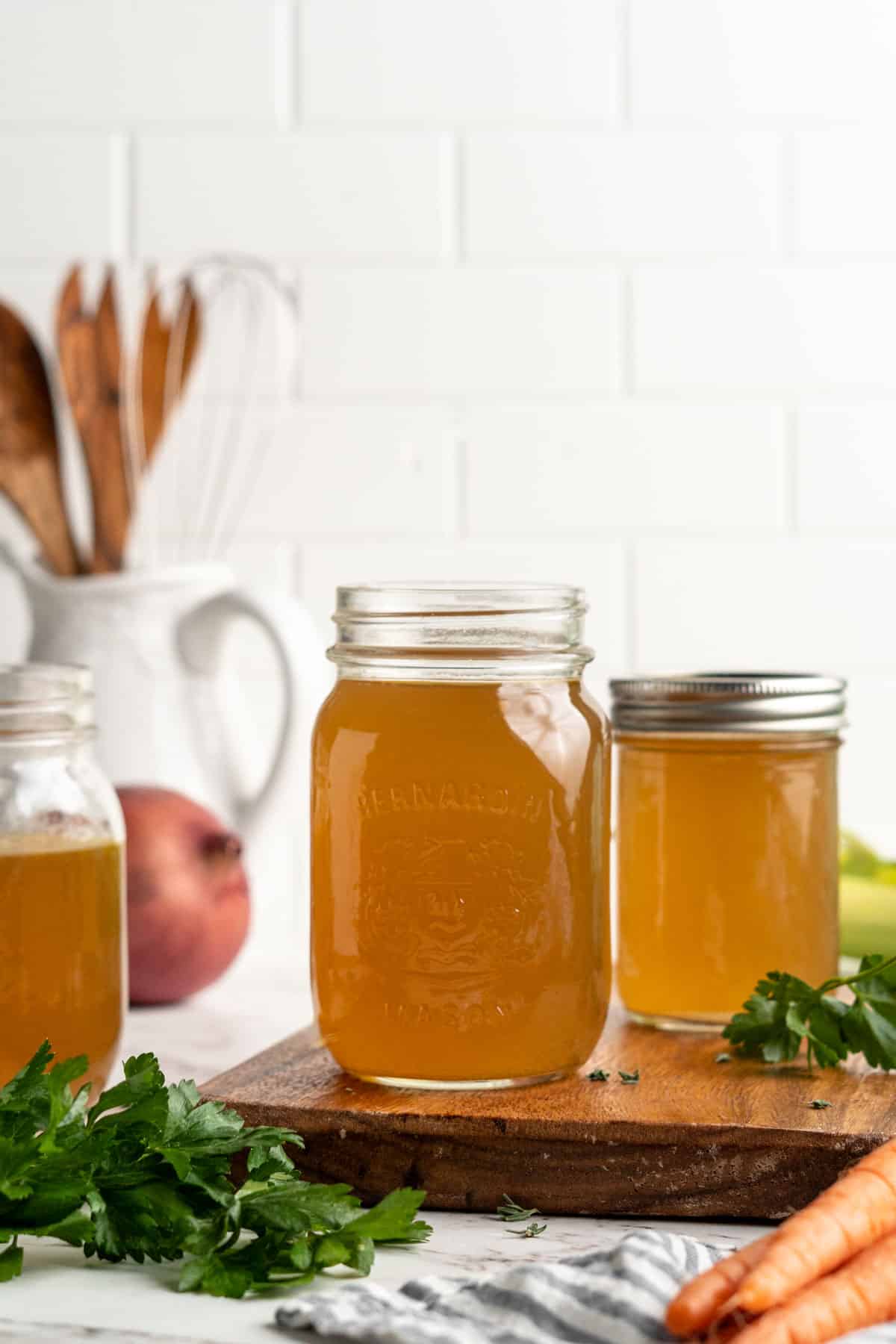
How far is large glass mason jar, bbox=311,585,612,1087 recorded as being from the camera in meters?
0.91

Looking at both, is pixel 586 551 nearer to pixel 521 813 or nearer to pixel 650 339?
pixel 650 339

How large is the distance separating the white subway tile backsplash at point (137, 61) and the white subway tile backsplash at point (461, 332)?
0.23 m

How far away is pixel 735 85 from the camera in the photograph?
187cm

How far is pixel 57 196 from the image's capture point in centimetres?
193

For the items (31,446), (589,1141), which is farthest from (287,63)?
(589,1141)

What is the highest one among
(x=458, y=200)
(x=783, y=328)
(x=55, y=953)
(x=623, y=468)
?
(x=458, y=200)

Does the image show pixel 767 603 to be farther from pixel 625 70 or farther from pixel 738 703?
pixel 738 703

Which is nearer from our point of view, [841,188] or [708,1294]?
[708,1294]

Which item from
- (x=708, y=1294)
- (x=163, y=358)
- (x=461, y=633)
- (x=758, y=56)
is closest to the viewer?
(x=708, y=1294)

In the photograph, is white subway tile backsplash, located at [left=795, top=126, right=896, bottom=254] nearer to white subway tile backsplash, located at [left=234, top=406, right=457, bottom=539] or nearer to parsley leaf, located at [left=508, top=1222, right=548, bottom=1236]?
white subway tile backsplash, located at [left=234, top=406, right=457, bottom=539]

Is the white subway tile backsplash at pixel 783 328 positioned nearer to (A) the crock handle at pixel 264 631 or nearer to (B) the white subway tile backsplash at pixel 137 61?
(B) the white subway tile backsplash at pixel 137 61

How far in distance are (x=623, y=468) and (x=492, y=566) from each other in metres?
0.18

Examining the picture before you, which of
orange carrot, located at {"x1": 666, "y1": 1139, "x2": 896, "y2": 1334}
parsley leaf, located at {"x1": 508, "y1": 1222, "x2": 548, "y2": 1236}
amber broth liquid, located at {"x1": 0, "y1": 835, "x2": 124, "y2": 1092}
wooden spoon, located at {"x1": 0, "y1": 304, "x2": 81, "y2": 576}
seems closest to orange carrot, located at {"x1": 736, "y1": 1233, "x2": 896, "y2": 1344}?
orange carrot, located at {"x1": 666, "y1": 1139, "x2": 896, "y2": 1334}

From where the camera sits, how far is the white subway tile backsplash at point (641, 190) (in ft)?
6.15
